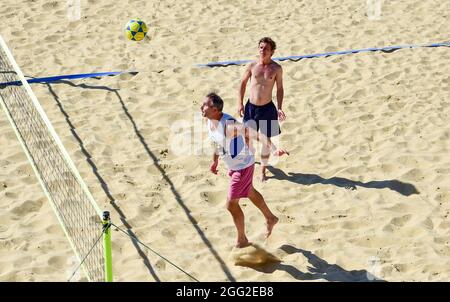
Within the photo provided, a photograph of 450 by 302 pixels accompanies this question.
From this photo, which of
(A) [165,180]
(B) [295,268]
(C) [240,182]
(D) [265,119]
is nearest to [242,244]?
(B) [295,268]

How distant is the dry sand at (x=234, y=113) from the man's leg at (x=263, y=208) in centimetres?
20

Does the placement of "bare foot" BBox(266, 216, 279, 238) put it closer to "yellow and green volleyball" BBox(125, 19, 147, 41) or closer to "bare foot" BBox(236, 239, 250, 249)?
"bare foot" BBox(236, 239, 250, 249)

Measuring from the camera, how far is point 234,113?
28.6ft

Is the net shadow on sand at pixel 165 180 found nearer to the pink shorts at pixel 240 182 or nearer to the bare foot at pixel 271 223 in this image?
the bare foot at pixel 271 223

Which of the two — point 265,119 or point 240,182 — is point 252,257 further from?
point 265,119

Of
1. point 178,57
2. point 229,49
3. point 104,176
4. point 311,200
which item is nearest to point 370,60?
point 229,49

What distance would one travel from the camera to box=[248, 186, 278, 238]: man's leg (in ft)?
19.0

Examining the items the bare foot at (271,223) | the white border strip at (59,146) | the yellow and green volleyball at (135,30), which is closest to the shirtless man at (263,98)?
the bare foot at (271,223)

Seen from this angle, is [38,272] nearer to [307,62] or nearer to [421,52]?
[307,62]

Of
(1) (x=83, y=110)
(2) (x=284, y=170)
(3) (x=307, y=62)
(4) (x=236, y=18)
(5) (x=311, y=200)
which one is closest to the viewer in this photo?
(5) (x=311, y=200)

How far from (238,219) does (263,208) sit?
28 cm

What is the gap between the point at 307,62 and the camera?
402 inches

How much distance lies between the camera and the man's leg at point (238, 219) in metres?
5.66
